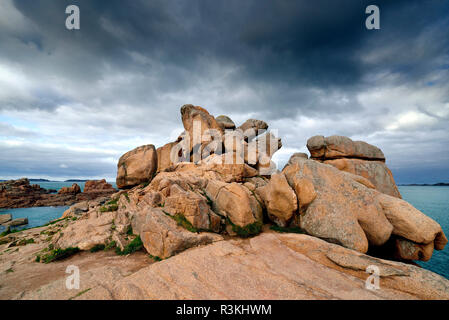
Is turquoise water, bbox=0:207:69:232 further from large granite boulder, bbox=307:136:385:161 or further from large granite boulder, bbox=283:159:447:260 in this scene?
large granite boulder, bbox=307:136:385:161

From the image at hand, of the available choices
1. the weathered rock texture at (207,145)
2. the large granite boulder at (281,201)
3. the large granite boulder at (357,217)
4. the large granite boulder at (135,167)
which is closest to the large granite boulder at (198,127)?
the weathered rock texture at (207,145)

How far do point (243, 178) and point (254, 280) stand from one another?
38.4ft

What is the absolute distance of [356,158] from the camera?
22141 millimetres

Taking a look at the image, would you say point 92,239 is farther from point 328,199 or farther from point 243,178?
point 328,199

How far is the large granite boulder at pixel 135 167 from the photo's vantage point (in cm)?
1769

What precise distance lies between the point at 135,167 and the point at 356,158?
2710 centimetres

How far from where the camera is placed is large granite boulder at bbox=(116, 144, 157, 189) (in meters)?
17.7

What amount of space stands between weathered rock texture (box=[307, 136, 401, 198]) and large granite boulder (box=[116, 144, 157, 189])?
2136cm

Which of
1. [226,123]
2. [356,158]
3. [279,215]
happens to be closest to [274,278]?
[279,215]

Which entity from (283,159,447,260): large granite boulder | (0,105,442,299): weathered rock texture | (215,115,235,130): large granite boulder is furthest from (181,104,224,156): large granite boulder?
(283,159,447,260): large granite boulder

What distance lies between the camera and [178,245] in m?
7.65

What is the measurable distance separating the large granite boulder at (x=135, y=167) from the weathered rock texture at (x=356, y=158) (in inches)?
841
